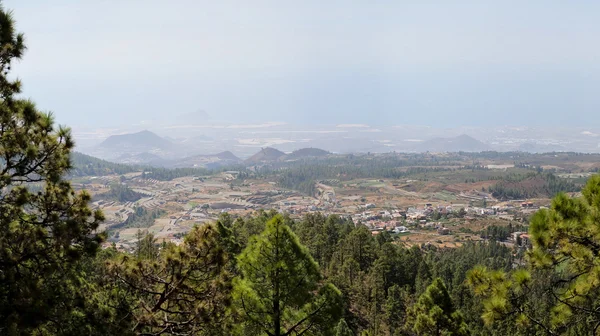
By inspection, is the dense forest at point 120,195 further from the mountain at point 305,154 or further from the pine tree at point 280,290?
the pine tree at point 280,290

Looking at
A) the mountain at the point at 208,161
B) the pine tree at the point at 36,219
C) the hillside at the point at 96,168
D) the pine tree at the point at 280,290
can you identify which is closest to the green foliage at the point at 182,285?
the pine tree at the point at 280,290

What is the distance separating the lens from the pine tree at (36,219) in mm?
4016

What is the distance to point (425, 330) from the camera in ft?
32.9

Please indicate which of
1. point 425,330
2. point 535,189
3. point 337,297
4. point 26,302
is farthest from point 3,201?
point 535,189

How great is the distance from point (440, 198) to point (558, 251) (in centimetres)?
9685

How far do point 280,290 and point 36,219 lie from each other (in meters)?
3.33

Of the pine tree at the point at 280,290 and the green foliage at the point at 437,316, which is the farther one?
the green foliage at the point at 437,316

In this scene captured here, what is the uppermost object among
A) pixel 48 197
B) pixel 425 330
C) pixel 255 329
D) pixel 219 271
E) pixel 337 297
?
pixel 48 197

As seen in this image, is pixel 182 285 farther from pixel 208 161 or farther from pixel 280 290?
pixel 208 161

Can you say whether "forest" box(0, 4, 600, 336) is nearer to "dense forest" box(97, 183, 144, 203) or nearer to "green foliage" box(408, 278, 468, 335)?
"green foliage" box(408, 278, 468, 335)

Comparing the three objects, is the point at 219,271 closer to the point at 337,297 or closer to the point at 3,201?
the point at 337,297

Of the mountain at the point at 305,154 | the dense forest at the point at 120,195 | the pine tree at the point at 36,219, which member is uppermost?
the pine tree at the point at 36,219

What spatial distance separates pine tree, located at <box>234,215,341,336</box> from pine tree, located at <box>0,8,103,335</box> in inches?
90.1

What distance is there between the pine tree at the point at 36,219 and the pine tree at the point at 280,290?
7.51 feet
